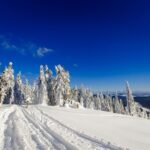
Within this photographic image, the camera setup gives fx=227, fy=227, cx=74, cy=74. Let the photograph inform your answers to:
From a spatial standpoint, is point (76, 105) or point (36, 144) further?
point (76, 105)

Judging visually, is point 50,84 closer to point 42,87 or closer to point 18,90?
point 42,87

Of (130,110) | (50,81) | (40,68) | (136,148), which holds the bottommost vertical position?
(136,148)

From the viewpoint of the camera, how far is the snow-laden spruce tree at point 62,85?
6788 centimetres

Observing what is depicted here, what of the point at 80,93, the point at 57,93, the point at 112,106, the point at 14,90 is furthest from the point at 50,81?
the point at 112,106

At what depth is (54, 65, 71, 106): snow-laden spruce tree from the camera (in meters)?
67.9

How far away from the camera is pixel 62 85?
68.0 metres

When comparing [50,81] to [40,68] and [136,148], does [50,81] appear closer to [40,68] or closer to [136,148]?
[40,68]

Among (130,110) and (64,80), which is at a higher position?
(64,80)

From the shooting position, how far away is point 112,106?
369 ft

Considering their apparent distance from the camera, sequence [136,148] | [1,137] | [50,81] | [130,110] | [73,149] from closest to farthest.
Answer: [73,149], [136,148], [1,137], [50,81], [130,110]

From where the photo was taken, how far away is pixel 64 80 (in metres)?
68.3

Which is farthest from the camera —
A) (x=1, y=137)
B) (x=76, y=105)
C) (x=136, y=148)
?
(x=76, y=105)

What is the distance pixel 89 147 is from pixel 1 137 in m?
6.23

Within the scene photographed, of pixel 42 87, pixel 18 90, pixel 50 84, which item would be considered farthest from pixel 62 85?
pixel 18 90
